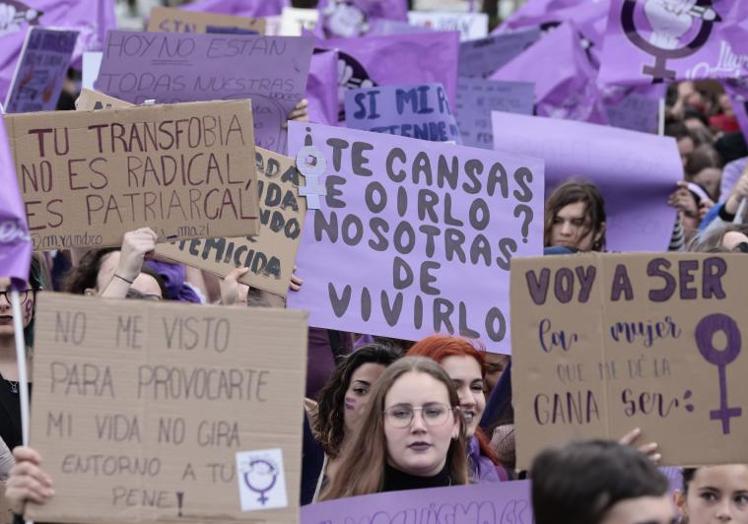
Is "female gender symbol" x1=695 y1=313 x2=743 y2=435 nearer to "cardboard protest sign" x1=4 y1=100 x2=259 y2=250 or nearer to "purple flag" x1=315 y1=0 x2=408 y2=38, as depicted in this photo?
"cardboard protest sign" x1=4 y1=100 x2=259 y2=250

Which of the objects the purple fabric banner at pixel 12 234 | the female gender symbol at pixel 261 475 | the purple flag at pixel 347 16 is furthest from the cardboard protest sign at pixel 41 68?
the purple flag at pixel 347 16

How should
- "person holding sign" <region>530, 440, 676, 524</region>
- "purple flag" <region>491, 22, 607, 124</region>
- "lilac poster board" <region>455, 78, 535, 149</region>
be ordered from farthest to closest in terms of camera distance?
"purple flag" <region>491, 22, 607, 124</region> < "lilac poster board" <region>455, 78, 535, 149</region> < "person holding sign" <region>530, 440, 676, 524</region>

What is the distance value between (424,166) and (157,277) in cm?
107

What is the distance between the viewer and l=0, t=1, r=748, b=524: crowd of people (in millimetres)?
3170

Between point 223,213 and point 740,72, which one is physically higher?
point 740,72

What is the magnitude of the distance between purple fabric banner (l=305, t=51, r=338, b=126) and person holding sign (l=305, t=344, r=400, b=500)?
3.13 meters

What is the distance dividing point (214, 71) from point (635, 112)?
17.3 ft

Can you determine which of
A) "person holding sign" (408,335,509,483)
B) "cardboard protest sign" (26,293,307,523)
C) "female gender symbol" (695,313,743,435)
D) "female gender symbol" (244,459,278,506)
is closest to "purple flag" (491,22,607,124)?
"person holding sign" (408,335,509,483)

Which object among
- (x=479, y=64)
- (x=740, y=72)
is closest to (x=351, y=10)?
(x=479, y=64)

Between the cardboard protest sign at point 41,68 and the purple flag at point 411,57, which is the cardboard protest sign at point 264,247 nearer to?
the cardboard protest sign at point 41,68

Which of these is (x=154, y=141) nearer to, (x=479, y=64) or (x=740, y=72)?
(x=740, y=72)

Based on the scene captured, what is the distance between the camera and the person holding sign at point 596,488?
3.11m

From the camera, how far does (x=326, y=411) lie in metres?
5.59

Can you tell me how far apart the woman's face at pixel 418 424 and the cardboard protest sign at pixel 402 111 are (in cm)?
311
